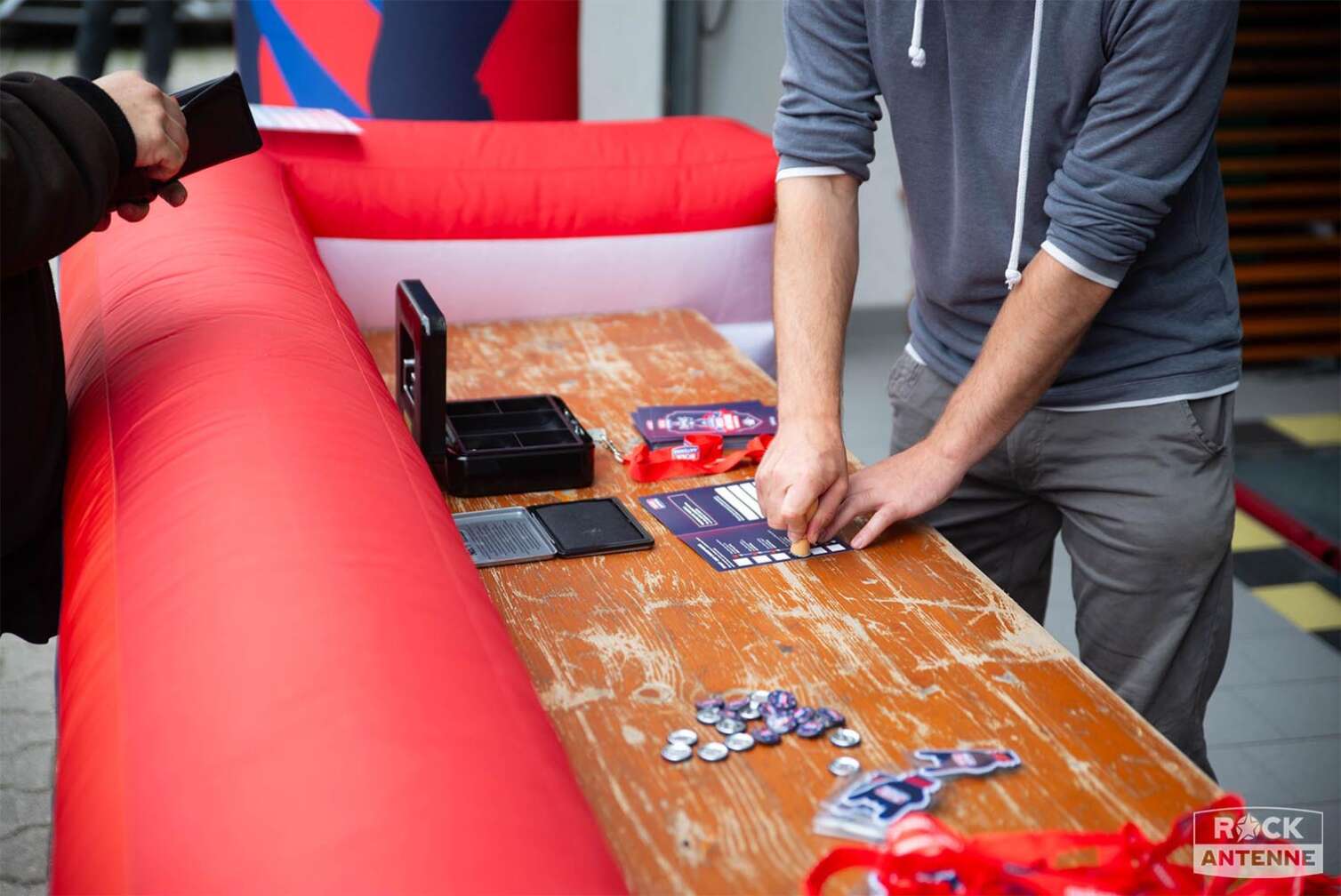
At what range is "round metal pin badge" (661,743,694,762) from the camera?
949 mm

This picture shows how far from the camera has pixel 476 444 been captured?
1.45 meters

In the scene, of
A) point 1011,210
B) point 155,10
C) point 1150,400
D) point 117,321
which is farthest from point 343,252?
point 155,10

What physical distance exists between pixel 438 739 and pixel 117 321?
30.9 inches

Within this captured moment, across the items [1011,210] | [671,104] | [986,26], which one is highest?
[986,26]

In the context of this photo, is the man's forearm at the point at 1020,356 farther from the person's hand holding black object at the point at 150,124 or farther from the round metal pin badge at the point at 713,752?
the person's hand holding black object at the point at 150,124

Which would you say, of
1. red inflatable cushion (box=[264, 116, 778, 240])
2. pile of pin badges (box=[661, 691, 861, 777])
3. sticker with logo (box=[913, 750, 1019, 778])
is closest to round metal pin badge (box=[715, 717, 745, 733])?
pile of pin badges (box=[661, 691, 861, 777])

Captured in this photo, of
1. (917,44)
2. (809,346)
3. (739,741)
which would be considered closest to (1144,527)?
(809,346)

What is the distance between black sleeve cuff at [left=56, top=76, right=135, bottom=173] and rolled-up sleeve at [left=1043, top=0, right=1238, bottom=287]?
0.85 meters

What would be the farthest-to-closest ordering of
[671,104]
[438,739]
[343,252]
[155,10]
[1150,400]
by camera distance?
[155,10]
[671,104]
[343,252]
[1150,400]
[438,739]

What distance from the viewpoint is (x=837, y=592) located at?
1.21m

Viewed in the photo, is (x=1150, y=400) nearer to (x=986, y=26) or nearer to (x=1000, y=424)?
(x=1000, y=424)

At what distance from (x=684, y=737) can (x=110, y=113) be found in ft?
2.31

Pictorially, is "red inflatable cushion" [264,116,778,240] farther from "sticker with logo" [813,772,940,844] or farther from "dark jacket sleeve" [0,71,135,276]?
"sticker with logo" [813,772,940,844]

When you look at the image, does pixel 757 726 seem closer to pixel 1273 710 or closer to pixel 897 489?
pixel 897 489
